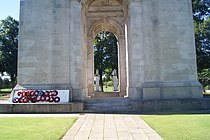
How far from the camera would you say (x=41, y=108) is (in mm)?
16781

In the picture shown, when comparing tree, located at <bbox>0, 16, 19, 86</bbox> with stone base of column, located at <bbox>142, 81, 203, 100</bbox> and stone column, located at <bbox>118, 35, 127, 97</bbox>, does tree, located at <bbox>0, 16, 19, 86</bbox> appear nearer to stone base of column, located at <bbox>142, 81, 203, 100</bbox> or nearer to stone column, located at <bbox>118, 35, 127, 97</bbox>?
stone column, located at <bbox>118, 35, 127, 97</bbox>

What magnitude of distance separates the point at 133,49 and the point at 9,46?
142 ft

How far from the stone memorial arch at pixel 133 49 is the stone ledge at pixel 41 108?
2.90m

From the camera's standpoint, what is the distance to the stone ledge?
16.7 metres

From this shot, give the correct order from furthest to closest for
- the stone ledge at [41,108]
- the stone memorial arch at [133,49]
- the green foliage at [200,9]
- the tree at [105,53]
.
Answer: the tree at [105,53]
the green foliage at [200,9]
the stone memorial arch at [133,49]
the stone ledge at [41,108]

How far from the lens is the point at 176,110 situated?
17188mm

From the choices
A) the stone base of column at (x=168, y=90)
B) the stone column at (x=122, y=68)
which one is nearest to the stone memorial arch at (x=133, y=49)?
the stone base of column at (x=168, y=90)

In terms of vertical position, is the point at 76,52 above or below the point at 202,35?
below

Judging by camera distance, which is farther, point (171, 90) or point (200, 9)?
point (200, 9)

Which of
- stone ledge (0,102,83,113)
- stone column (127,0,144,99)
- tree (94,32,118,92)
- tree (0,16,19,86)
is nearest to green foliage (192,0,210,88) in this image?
stone column (127,0,144,99)

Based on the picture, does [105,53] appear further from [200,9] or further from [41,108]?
[41,108]

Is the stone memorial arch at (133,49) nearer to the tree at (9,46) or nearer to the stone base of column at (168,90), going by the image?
the stone base of column at (168,90)

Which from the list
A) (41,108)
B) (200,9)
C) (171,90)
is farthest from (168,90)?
(200,9)

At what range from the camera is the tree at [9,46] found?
173 feet
